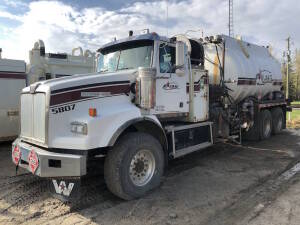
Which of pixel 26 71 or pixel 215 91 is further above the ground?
pixel 26 71

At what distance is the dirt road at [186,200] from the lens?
156 inches

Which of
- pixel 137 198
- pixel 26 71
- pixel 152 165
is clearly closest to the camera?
pixel 137 198

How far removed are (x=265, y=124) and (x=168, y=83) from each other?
599 cm

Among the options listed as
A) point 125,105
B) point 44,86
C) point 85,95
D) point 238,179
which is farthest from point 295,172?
point 44,86

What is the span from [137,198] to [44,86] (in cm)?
237

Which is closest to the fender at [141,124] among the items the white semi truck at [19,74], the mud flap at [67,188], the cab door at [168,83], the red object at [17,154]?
the cab door at [168,83]

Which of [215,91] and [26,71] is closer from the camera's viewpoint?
[215,91]

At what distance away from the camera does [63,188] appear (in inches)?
165

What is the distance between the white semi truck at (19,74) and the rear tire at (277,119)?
7.91m

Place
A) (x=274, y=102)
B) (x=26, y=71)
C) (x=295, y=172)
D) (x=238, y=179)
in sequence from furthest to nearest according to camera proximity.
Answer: (x=274, y=102), (x=26, y=71), (x=295, y=172), (x=238, y=179)

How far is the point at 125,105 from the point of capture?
4754 mm

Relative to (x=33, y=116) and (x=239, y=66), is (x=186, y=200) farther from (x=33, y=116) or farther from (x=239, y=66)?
(x=239, y=66)

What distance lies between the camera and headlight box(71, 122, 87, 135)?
408 centimetres

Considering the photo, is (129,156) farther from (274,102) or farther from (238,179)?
Result: (274,102)
